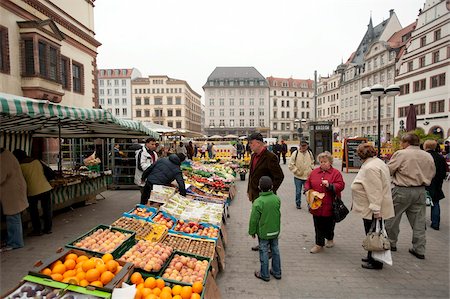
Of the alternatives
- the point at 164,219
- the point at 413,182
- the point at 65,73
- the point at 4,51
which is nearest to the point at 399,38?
the point at 65,73

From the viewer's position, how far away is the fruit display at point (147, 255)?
11.0 feet

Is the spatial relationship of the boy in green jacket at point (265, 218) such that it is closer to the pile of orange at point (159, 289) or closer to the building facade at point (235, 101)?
the pile of orange at point (159, 289)

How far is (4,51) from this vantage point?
37.1 feet

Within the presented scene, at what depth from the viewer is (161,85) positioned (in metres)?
78.0

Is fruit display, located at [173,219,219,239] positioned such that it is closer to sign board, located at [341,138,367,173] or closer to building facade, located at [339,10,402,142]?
sign board, located at [341,138,367,173]

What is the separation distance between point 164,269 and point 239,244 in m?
2.60

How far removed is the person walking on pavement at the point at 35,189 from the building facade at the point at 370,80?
47.0 m

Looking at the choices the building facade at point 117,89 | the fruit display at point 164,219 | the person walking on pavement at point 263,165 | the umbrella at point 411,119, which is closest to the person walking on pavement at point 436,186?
the person walking on pavement at point 263,165

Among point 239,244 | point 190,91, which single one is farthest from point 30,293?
point 190,91

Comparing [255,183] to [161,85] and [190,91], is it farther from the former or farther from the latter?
[190,91]

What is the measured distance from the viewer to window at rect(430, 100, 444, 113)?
3228cm

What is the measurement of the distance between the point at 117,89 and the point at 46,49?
7964 centimetres

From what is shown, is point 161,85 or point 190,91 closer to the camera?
point 161,85

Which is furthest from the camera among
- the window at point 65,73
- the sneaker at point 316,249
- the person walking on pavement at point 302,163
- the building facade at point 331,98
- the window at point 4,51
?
the building facade at point 331,98
